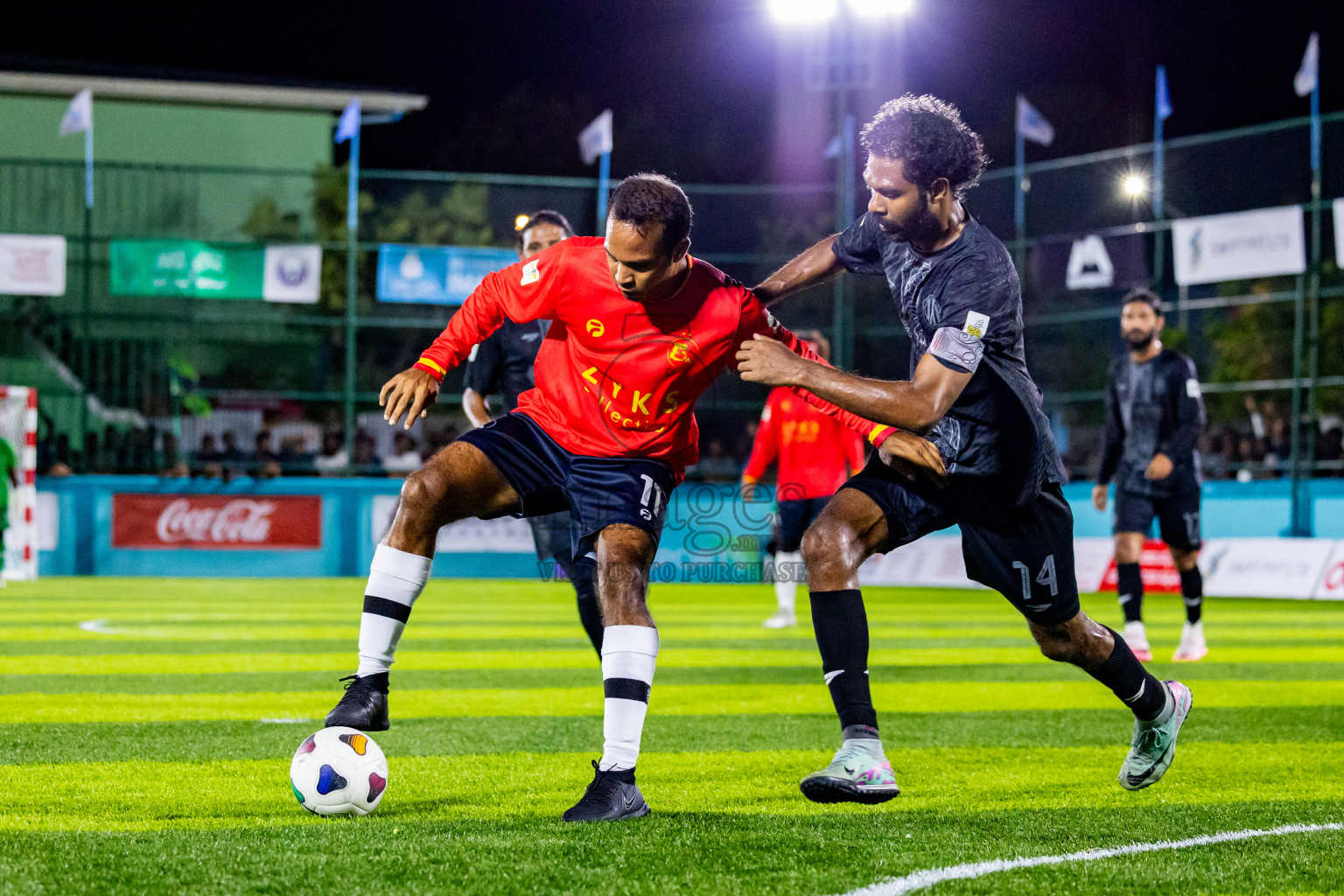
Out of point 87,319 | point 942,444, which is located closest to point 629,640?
point 942,444

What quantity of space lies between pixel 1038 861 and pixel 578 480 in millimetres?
1755

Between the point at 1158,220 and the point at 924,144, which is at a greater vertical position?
the point at 1158,220

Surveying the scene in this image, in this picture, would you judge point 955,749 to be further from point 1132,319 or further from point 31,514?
point 31,514

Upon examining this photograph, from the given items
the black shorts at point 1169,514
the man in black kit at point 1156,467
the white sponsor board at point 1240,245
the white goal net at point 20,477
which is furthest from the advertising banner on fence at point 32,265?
the black shorts at point 1169,514

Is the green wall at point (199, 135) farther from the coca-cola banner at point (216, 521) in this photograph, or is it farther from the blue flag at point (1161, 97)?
the blue flag at point (1161, 97)

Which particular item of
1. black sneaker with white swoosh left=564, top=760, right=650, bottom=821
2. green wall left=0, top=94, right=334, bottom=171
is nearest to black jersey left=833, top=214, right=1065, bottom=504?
black sneaker with white swoosh left=564, top=760, right=650, bottom=821

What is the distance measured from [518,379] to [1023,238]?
17572mm

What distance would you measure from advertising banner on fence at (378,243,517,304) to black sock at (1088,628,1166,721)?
18.0 meters

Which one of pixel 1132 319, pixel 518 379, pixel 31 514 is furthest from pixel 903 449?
pixel 31 514

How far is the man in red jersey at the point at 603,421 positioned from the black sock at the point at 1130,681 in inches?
38.3

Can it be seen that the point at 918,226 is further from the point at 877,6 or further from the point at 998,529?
the point at 877,6

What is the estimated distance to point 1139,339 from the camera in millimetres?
9367

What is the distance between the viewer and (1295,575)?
1739 centimetres

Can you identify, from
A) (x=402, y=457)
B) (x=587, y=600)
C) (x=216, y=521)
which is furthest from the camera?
(x=402, y=457)
